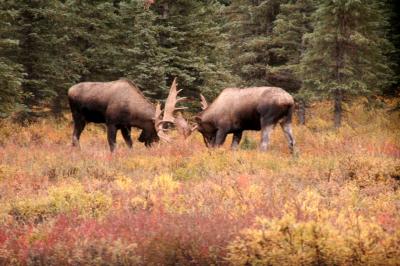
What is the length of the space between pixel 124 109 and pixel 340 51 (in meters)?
9.86

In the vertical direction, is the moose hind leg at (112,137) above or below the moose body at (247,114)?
below

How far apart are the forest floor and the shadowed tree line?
720cm

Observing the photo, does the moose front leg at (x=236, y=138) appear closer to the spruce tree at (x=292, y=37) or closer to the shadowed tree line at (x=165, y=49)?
the shadowed tree line at (x=165, y=49)

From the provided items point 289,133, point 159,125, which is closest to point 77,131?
point 159,125

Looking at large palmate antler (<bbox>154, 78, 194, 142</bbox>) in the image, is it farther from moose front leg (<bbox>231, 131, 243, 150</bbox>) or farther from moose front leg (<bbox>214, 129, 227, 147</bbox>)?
moose front leg (<bbox>231, 131, 243, 150</bbox>)

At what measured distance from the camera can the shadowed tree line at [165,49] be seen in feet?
63.1

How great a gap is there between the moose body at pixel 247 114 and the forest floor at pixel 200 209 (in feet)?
4.98

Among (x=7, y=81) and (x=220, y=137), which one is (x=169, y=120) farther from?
(x=7, y=81)

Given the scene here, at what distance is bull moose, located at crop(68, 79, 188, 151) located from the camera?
14.3 meters

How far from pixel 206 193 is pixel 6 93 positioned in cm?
1101

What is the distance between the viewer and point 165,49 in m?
20.9

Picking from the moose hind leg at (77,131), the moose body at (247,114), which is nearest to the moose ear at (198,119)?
the moose body at (247,114)

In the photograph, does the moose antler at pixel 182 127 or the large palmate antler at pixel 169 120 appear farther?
the moose antler at pixel 182 127

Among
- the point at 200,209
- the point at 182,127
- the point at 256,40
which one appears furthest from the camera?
the point at 256,40
